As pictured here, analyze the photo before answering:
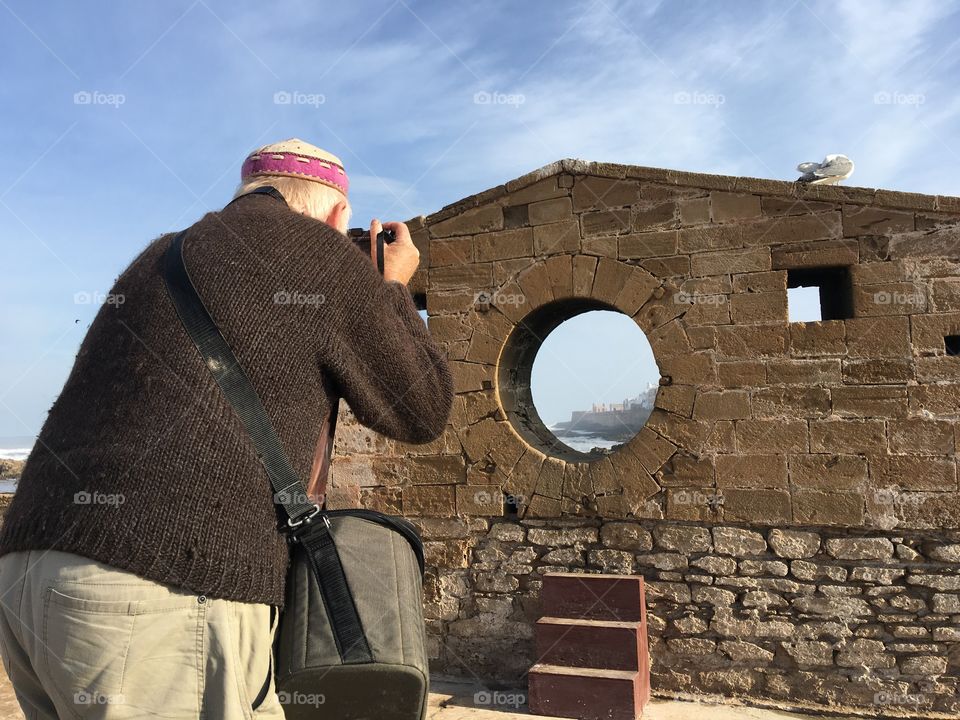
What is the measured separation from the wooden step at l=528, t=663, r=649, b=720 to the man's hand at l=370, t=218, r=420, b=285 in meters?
3.66

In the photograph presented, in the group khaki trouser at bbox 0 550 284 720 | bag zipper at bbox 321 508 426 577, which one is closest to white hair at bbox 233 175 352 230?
bag zipper at bbox 321 508 426 577

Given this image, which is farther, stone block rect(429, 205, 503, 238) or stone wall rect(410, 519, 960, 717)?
stone block rect(429, 205, 503, 238)

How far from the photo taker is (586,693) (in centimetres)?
475

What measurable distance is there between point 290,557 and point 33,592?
0.41 meters

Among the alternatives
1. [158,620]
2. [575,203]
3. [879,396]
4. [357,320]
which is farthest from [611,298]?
[158,620]

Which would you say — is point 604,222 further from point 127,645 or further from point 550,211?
point 127,645

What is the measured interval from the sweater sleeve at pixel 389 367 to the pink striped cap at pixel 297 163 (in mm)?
306

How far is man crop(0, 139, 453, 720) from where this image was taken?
4.02ft

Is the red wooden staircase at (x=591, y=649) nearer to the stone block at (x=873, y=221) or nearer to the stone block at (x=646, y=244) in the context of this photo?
the stone block at (x=646, y=244)

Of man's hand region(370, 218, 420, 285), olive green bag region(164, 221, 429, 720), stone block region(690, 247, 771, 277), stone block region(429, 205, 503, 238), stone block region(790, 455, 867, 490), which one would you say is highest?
stone block region(429, 205, 503, 238)

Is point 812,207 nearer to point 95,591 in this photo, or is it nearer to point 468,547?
point 468,547

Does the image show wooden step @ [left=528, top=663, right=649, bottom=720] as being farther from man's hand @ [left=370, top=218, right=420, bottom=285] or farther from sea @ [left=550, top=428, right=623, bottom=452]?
man's hand @ [left=370, top=218, right=420, bottom=285]

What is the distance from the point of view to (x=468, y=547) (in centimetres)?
577

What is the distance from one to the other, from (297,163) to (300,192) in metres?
0.06
